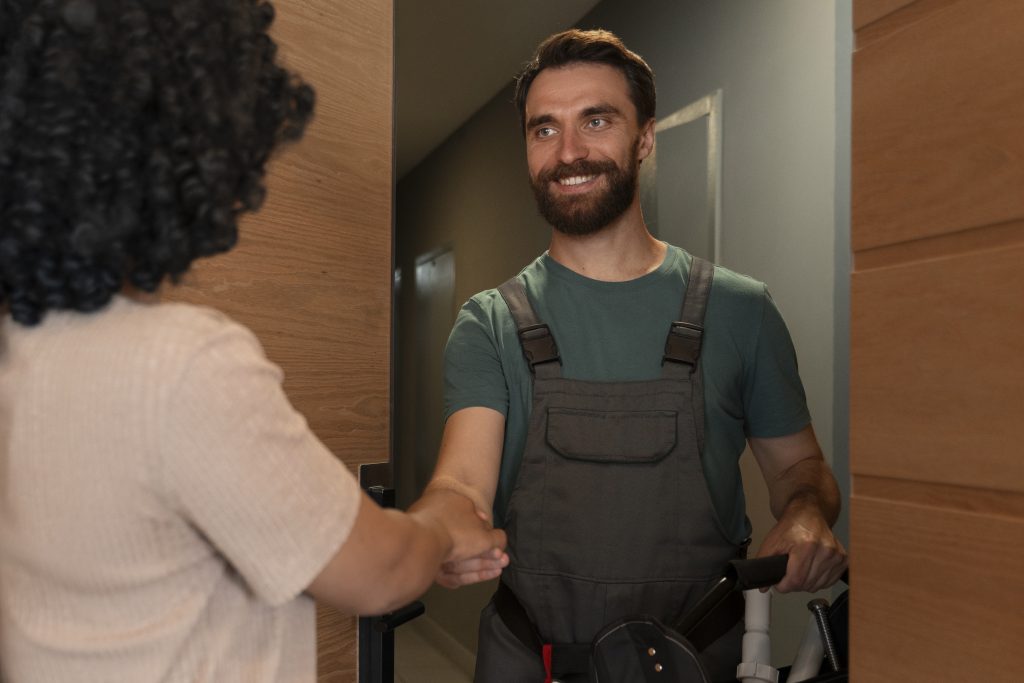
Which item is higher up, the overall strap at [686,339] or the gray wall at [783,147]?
the gray wall at [783,147]

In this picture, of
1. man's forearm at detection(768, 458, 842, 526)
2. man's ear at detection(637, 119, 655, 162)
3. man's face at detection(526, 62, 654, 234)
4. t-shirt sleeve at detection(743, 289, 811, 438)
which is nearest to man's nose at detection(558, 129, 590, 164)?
man's face at detection(526, 62, 654, 234)

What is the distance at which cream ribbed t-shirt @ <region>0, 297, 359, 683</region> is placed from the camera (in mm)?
663

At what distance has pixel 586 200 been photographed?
172cm

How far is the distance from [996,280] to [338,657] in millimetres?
1306

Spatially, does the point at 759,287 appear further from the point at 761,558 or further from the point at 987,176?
the point at 987,176

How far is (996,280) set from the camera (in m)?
0.73

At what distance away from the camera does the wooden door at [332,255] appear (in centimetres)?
155

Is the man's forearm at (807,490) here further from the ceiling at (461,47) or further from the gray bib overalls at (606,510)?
the ceiling at (461,47)

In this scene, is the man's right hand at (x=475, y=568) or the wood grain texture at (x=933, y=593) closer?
the wood grain texture at (x=933, y=593)

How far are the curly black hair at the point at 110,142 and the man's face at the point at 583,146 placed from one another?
1044 millimetres

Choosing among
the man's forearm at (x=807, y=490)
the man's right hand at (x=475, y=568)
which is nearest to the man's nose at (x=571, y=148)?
the man's forearm at (x=807, y=490)

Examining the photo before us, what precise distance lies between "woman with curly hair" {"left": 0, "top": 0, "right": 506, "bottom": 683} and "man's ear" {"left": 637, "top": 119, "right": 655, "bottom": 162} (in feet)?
3.90

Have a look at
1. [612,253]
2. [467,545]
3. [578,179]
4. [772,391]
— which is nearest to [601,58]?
[578,179]

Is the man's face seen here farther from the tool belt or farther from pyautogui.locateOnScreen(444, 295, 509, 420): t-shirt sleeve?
the tool belt
